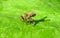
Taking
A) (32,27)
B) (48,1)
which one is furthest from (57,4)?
(32,27)

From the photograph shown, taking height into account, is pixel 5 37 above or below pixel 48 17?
below

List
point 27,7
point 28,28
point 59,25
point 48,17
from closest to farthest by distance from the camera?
point 28,28
point 59,25
point 48,17
point 27,7

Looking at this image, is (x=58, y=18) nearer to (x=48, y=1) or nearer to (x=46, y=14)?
(x=46, y=14)

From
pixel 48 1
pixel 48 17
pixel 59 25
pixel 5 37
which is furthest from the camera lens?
pixel 48 1

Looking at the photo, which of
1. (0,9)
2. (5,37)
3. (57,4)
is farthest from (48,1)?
(5,37)

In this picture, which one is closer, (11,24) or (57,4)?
(11,24)

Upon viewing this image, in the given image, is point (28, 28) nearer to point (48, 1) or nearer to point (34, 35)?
point (34, 35)

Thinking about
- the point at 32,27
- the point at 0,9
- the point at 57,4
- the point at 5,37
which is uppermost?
the point at 57,4
